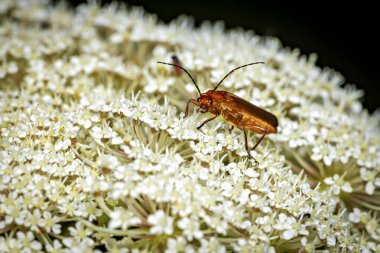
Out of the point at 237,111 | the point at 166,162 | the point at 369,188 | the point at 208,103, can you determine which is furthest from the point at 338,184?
the point at 166,162

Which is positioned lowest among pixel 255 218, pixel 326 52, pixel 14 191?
pixel 14 191

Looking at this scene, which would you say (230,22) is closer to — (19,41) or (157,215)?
(19,41)

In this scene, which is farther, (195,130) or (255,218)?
(195,130)

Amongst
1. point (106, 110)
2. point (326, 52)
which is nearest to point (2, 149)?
point (106, 110)

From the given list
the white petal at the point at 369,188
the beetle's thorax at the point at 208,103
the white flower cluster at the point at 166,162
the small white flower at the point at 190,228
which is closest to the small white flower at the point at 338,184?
the white flower cluster at the point at 166,162

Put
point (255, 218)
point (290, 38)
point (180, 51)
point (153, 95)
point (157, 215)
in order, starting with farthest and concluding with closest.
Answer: point (290, 38) → point (180, 51) → point (153, 95) → point (255, 218) → point (157, 215)

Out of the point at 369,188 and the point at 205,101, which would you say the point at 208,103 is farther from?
the point at 369,188

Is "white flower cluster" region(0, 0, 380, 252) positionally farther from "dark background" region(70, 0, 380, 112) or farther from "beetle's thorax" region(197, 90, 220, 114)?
"dark background" region(70, 0, 380, 112)

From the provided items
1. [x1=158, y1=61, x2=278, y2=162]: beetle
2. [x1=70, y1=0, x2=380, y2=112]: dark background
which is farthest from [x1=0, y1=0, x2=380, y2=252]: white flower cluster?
[x1=70, y1=0, x2=380, y2=112]: dark background
